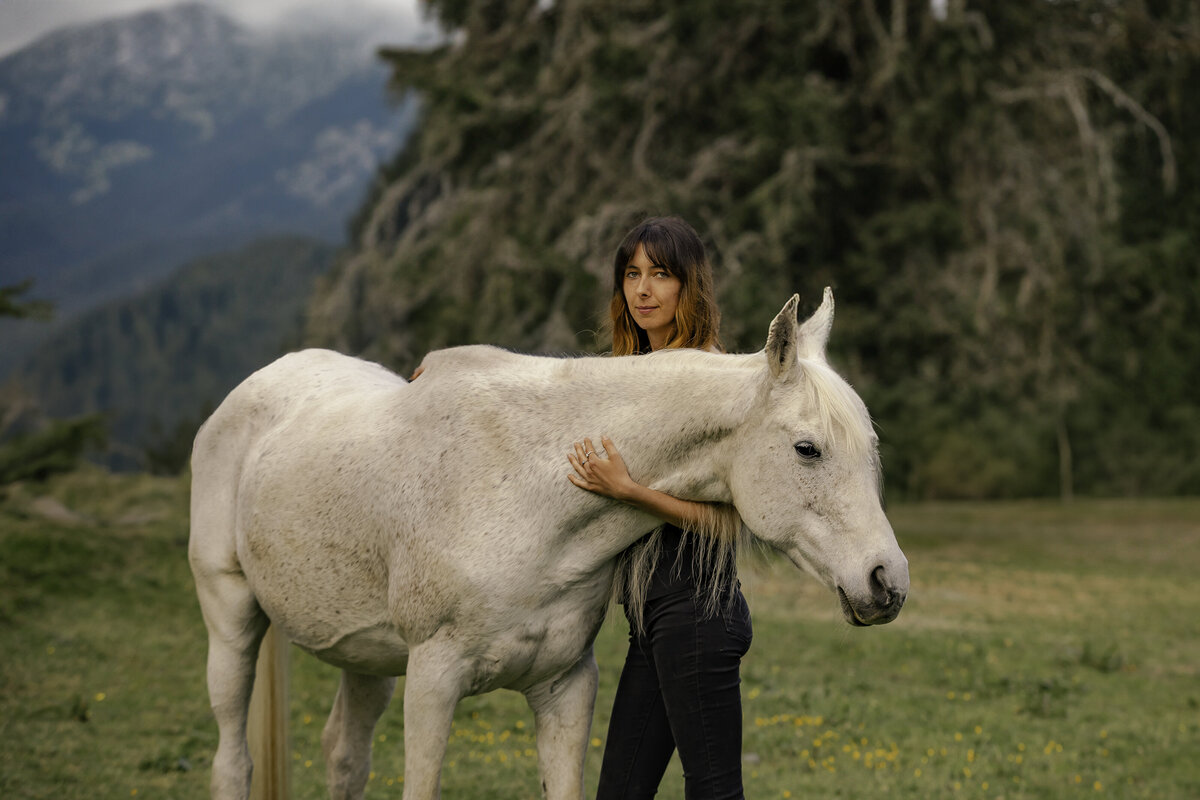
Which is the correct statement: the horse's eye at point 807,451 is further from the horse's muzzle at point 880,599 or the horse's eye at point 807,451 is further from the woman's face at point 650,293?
the woman's face at point 650,293

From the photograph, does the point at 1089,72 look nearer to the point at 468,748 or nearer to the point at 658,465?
the point at 468,748

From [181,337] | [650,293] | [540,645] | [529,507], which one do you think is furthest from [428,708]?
[181,337]

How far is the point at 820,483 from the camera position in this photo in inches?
104

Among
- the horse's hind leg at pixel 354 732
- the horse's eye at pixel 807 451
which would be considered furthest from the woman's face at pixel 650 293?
the horse's hind leg at pixel 354 732

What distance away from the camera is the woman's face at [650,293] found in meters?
3.12

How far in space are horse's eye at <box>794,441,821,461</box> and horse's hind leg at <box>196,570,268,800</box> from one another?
2.06 meters

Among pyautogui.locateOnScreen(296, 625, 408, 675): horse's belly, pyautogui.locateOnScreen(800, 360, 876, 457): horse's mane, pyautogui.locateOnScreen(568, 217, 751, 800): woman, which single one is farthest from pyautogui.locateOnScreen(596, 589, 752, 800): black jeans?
pyautogui.locateOnScreen(296, 625, 408, 675): horse's belly

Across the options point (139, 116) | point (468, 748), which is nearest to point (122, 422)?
point (139, 116)

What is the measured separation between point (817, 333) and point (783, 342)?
38 centimetres

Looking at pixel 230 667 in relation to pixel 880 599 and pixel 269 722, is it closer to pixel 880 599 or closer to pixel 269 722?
pixel 269 722

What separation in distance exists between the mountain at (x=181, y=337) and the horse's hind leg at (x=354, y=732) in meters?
19.2

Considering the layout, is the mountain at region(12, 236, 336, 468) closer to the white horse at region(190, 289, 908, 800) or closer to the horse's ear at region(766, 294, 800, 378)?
the white horse at region(190, 289, 908, 800)

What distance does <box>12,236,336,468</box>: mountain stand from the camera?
938 inches

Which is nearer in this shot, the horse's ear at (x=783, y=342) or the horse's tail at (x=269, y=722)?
the horse's ear at (x=783, y=342)
